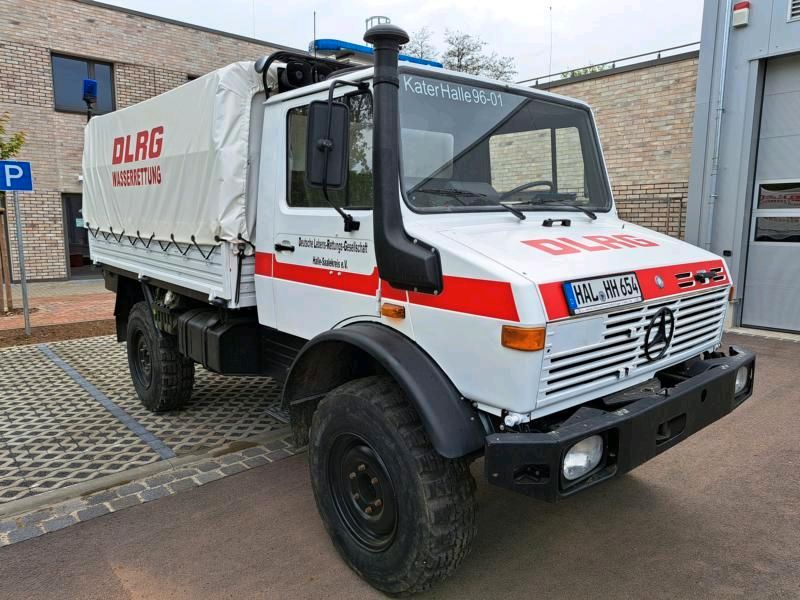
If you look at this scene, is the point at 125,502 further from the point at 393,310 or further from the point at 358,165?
the point at 358,165

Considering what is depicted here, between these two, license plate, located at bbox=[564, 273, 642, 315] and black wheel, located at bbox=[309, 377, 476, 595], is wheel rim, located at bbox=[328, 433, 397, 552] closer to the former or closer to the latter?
black wheel, located at bbox=[309, 377, 476, 595]

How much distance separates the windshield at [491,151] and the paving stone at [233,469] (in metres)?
2.42

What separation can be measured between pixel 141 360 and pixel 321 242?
3.32 meters

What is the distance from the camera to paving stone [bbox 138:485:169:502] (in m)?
3.72

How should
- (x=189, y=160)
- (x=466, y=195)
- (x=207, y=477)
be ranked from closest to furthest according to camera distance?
1. (x=466, y=195)
2. (x=207, y=477)
3. (x=189, y=160)

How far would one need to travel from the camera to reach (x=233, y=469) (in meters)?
4.14

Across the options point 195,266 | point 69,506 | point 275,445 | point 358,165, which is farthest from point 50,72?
point 358,165

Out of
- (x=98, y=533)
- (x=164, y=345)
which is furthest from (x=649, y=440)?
(x=164, y=345)

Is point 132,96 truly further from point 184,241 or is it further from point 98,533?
point 98,533

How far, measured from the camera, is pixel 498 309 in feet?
7.54

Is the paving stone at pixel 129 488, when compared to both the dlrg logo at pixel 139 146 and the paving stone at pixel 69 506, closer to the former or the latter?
the paving stone at pixel 69 506

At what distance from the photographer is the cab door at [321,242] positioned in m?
2.96

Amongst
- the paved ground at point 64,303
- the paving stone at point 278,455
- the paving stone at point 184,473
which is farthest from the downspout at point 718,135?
the paved ground at point 64,303

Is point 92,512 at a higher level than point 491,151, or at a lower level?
lower
